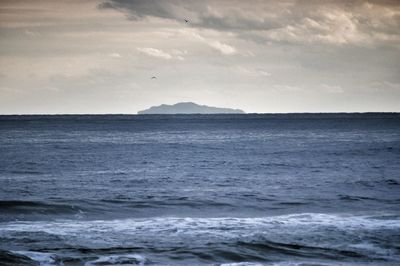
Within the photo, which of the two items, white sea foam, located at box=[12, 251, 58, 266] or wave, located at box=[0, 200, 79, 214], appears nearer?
white sea foam, located at box=[12, 251, 58, 266]

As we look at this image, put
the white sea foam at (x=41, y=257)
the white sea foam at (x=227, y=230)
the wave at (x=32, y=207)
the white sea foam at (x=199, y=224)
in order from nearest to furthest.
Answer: the white sea foam at (x=41, y=257) → the white sea foam at (x=227, y=230) → the white sea foam at (x=199, y=224) → the wave at (x=32, y=207)

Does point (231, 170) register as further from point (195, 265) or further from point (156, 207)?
point (195, 265)

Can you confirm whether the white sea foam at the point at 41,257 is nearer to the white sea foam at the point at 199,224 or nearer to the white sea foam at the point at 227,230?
the white sea foam at the point at 227,230

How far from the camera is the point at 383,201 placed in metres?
31.0

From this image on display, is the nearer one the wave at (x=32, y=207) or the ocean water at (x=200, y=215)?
the ocean water at (x=200, y=215)

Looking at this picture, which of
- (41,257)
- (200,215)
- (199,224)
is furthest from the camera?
(200,215)

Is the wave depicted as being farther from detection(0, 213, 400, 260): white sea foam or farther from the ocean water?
detection(0, 213, 400, 260): white sea foam

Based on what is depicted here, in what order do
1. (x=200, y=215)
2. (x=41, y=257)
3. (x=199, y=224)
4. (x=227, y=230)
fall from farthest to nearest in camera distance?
(x=200, y=215), (x=199, y=224), (x=227, y=230), (x=41, y=257)

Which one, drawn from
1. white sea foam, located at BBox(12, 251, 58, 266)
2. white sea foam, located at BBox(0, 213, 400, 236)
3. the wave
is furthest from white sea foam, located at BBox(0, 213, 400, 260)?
the wave

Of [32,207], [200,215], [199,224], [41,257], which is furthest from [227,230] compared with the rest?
[32,207]

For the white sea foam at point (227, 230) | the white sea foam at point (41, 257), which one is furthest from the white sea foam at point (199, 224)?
the white sea foam at point (41, 257)

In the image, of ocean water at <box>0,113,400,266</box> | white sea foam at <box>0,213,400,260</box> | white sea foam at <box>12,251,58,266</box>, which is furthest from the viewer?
white sea foam at <box>0,213,400,260</box>

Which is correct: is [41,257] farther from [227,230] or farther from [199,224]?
[199,224]

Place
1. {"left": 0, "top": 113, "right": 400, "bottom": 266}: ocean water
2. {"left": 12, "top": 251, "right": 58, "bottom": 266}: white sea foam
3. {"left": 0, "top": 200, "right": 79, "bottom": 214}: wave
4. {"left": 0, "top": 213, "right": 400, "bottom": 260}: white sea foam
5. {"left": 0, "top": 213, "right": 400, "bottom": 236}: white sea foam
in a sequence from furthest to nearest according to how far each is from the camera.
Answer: {"left": 0, "top": 200, "right": 79, "bottom": 214}: wave → {"left": 0, "top": 213, "right": 400, "bottom": 236}: white sea foam → {"left": 0, "top": 213, "right": 400, "bottom": 260}: white sea foam → {"left": 0, "top": 113, "right": 400, "bottom": 266}: ocean water → {"left": 12, "top": 251, "right": 58, "bottom": 266}: white sea foam
